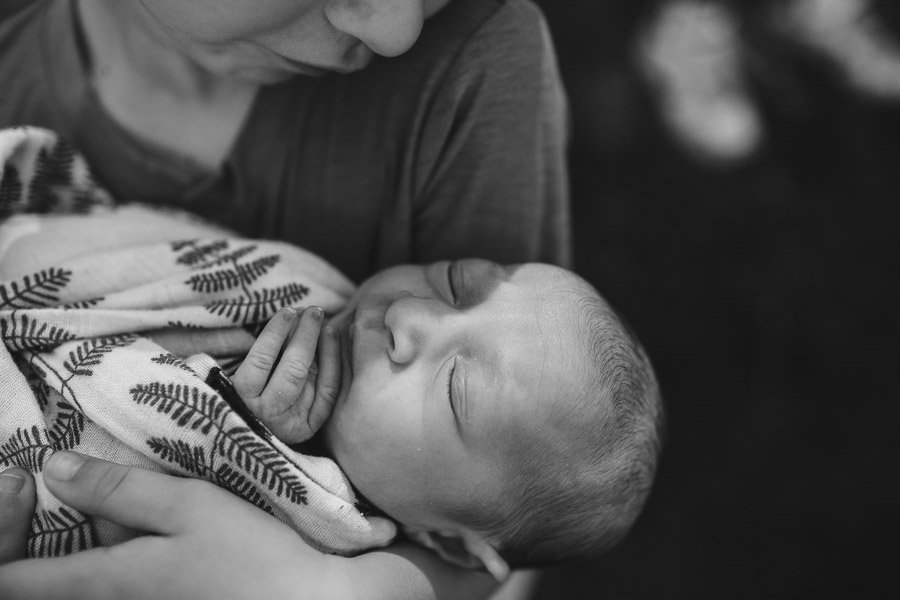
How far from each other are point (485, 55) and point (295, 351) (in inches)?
20.7

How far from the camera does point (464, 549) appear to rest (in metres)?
1.25

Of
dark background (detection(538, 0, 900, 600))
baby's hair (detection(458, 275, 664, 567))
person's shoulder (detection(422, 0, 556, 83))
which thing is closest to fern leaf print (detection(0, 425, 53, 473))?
baby's hair (detection(458, 275, 664, 567))

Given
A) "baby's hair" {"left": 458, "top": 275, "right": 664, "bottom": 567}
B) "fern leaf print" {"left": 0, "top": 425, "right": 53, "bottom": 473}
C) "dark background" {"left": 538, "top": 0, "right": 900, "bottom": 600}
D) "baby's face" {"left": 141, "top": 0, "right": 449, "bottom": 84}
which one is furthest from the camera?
"dark background" {"left": 538, "top": 0, "right": 900, "bottom": 600}

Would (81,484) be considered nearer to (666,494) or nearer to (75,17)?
(75,17)

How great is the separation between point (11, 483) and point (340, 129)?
0.69 metres

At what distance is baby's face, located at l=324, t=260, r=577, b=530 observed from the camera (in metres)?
1.13

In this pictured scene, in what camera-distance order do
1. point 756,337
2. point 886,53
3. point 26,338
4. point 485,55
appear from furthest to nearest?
point 886,53, point 756,337, point 485,55, point 26,338

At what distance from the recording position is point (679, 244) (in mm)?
2588

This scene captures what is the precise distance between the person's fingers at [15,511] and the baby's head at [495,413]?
404 mm

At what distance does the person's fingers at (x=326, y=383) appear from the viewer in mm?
1152

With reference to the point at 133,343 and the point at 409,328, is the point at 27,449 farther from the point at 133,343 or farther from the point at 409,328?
the point at 409,328

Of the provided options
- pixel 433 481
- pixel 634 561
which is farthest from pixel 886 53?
pixel 433 481

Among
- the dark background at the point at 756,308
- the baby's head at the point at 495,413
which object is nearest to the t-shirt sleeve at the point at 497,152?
the baby's head at the point at 495,413

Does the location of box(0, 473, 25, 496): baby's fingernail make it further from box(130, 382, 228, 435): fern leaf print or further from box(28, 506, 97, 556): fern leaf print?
box(130, 382, 228, 435): fern leaf print
